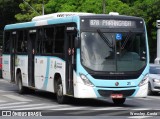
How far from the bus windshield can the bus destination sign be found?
0.26 metres

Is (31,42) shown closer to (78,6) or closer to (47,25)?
(47,25)

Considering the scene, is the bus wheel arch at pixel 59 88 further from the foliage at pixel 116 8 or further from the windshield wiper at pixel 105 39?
the foliage at pixel 116 8

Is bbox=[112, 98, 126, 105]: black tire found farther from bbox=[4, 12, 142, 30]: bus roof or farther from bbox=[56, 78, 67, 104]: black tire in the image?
bbox=[4, 12, 142, 30]: bus roof

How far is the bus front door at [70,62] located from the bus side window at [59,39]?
0.52m

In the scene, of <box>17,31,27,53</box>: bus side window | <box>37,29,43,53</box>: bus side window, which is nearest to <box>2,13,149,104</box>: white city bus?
<box>37,29,43,53</box>: bus side window

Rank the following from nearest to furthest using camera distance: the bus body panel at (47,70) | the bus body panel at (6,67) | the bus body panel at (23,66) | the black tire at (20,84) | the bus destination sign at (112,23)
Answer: the bus destination sign at (112,23)
the bus body panel at (47,70)
the bus body panel at (23,66)
the black tire at (20,84)
the bus body panel at (6,67)

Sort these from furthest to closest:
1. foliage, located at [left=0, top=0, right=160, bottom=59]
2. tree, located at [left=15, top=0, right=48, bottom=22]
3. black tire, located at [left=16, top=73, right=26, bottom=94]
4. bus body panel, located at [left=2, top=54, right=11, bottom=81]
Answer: tree, located at [left=15, top=0, right=48, bottom=22] < foliage, located at [left=0, top=0, right=160, bottom=59] < bus body panel, located at [left=2, top=54, right=11, bottom=81] < black tire, located at [left=16, top=73, right=26, bottom=94]

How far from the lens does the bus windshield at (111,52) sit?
1658 cm

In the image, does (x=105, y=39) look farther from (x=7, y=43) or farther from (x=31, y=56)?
(x=7, y=43)

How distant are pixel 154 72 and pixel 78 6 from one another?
28050 mm

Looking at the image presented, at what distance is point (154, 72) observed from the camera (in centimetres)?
2567

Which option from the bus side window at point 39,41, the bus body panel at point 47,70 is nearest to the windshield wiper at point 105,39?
the bus body panel at point 47,70

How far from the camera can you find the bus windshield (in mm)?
16578

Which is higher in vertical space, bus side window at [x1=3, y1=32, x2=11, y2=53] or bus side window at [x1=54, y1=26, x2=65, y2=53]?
bus side window at [x1=54, y1=26, x2=65, y2=53]
